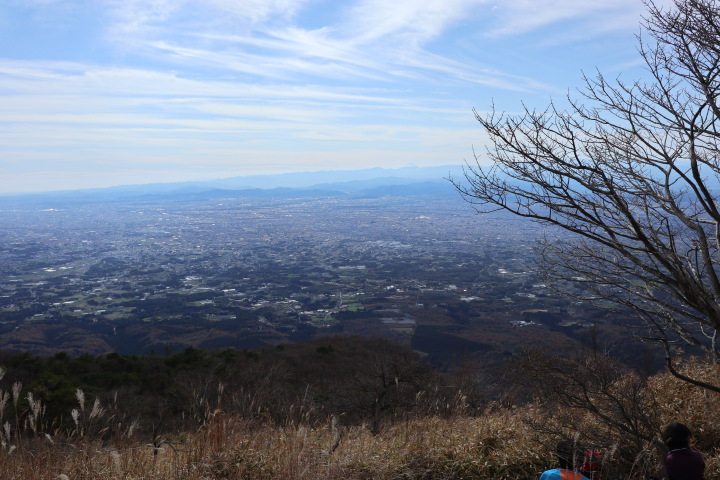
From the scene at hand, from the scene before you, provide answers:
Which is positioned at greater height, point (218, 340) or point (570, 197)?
point (570, 197)

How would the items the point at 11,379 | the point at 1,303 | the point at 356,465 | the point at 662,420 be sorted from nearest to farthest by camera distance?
the point at 356,465
the point at 662,420
the point at 11,379
the point at 1,303

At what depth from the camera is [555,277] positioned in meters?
4.70

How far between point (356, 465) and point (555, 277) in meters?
2.81

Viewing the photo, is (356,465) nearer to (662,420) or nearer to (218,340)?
(662,420)

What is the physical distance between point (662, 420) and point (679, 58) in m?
4.44

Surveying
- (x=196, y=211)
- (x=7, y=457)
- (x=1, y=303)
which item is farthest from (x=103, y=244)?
(x=7, y=457)

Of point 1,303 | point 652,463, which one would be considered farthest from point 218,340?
point 652,463

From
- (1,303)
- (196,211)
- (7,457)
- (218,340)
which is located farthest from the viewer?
(196,211)

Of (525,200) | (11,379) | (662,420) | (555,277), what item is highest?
(525,200)

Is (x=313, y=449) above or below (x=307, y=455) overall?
below

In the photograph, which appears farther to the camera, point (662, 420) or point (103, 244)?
point (103, 244)

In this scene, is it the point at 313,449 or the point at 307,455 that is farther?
the point at 313,449

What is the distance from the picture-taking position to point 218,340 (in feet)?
138

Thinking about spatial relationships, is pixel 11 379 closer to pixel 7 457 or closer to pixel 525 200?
pixel 7 457
